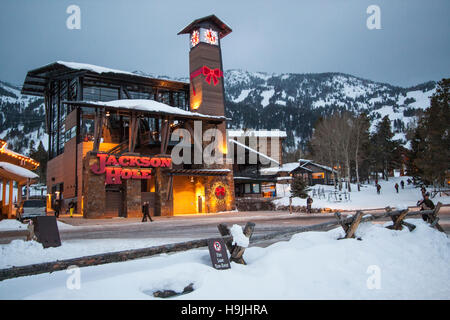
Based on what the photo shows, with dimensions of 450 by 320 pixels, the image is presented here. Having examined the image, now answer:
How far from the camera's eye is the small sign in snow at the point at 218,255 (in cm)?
568

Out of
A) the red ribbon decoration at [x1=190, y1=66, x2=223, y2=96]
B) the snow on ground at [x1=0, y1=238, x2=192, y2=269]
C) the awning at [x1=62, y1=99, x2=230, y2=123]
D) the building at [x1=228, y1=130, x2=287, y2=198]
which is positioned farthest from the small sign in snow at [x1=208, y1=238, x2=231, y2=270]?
the building at [x1=228, y1=130, x2=287, y2=198]

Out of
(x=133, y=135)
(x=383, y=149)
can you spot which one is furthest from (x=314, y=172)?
A: (x=133, y=135)

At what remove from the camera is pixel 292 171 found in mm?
61281

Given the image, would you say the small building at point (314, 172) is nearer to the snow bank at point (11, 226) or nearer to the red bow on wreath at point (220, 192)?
the red bow on wreath at point (220, 192)

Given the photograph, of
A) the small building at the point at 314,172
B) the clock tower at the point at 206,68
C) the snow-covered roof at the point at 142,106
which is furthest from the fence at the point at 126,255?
the small building at the point at 314,172

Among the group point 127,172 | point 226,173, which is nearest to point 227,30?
point 226,173

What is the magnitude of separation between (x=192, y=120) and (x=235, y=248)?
33.2 meters

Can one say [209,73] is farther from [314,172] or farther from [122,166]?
[314,172]

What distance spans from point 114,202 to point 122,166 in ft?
11.7

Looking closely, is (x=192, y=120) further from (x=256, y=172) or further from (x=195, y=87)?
(x=256, y=172)

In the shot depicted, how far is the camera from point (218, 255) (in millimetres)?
5793

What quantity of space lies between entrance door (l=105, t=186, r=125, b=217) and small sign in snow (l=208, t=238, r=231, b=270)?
27223mm
